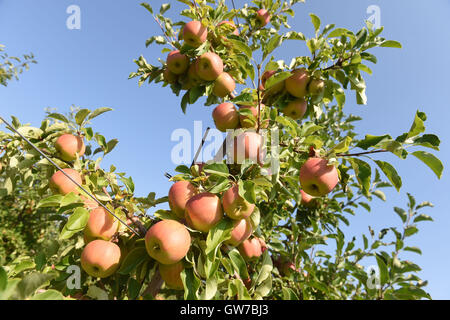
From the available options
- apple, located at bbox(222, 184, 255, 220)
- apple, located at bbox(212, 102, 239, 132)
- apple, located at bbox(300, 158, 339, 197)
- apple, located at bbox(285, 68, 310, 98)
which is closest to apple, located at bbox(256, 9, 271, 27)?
apple, located at bbox(285, 68, 310, 98)

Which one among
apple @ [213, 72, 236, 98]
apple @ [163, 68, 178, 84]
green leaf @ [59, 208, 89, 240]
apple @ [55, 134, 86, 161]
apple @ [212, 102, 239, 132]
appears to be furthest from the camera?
apple @ [163, 68, 178, 84]

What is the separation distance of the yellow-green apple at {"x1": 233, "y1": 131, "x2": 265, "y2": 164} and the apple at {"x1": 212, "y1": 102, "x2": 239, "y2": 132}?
39 cm

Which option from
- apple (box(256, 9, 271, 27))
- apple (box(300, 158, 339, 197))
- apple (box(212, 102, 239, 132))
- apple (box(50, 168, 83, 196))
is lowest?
apple (box(300, 158, 339, 197))

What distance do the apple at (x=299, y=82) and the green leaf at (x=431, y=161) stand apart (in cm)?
101

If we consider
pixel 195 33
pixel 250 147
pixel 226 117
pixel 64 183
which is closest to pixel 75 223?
pixel 64 183

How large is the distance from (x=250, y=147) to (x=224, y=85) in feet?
3.16

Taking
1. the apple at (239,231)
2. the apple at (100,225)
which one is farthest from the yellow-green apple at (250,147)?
the apple at (100,225)

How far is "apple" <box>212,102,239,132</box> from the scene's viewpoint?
2.05 m

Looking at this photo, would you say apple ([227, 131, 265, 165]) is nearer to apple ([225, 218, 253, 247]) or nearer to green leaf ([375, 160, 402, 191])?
apple ([225, 218, 253, 247])

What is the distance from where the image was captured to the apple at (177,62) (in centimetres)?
258

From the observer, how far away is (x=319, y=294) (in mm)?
2484

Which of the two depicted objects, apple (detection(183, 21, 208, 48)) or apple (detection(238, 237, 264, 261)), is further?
apple (detection(183, 21, 208, 48))

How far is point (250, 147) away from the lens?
5.21ft

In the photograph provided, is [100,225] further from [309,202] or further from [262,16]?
[262,16]
